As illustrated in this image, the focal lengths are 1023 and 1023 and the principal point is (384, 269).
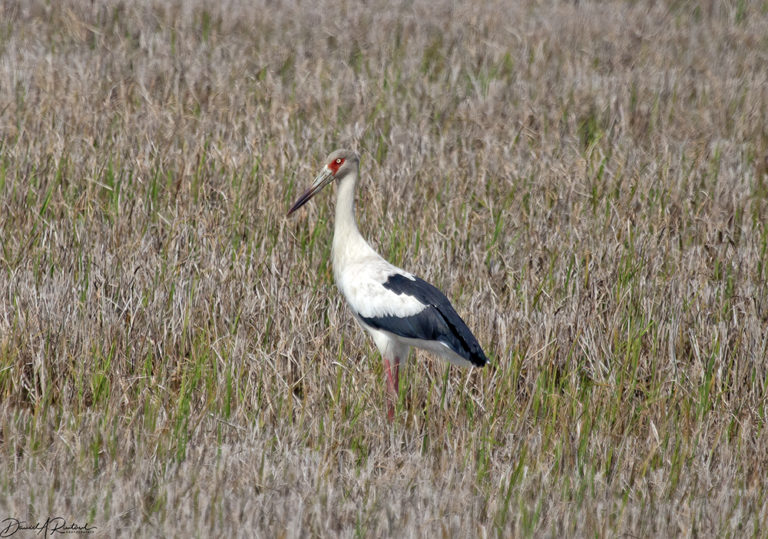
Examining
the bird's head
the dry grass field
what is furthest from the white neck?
the dry grass field

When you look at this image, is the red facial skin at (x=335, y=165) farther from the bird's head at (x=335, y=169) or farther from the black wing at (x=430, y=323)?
the black wing at (x=430, y=323)

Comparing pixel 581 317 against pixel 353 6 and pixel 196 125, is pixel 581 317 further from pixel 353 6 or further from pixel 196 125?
pixel 353 6

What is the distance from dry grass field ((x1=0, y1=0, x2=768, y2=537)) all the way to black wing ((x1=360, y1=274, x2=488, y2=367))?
189mm

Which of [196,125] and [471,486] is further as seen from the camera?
[196,125]

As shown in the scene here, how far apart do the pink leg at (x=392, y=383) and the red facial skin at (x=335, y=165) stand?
1.07m

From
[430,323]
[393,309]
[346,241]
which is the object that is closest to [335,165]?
[346,241]

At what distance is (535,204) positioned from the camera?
676 centimetres

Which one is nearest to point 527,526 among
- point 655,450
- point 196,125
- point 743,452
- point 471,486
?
point 471,486

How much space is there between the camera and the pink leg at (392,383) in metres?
4.36

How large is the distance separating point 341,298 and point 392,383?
875mm

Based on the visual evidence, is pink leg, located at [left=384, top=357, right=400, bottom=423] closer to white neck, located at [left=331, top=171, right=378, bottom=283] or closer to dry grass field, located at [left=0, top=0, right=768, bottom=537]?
dry grass field, located at [left=0, top=0, right=768, bottom=537]

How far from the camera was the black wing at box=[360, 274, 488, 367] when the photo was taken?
431 cm

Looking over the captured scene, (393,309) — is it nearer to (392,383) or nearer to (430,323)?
(430,323)

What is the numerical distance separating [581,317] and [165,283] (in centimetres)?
206
